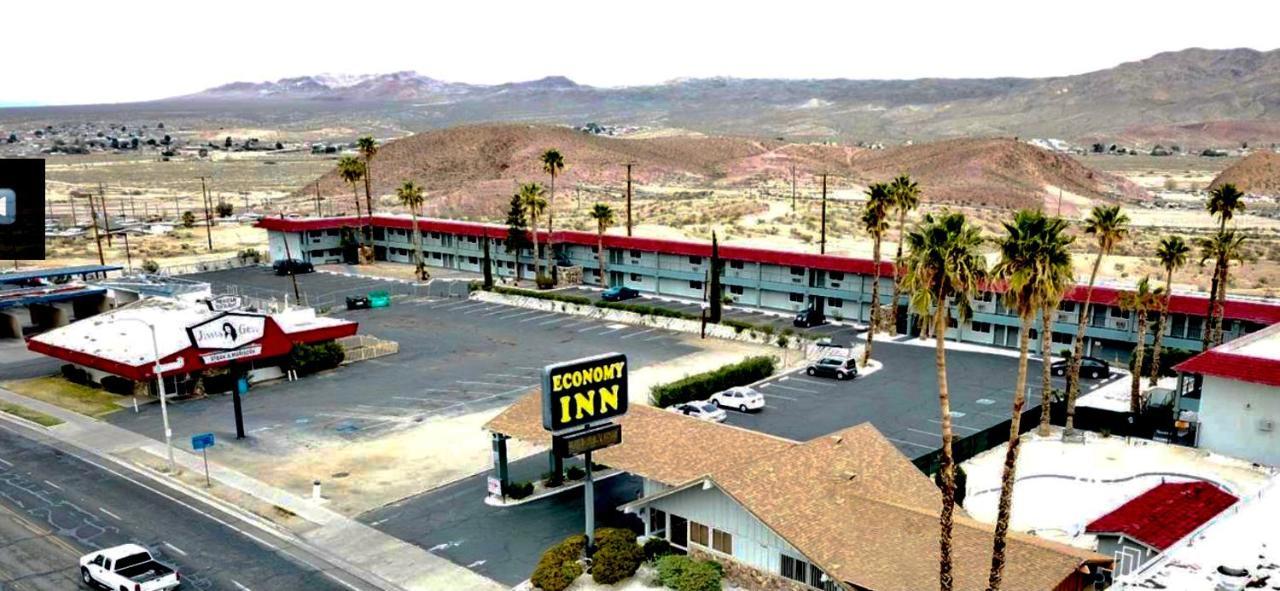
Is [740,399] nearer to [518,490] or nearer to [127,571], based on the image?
[518,490]

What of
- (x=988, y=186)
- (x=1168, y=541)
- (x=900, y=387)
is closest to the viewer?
(x=1168, y=541)

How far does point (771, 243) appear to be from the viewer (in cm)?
10600

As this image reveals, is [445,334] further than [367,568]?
Yes

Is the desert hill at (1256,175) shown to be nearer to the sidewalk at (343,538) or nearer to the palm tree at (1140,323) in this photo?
the palm tree at (1140,323)

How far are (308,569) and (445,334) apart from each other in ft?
130

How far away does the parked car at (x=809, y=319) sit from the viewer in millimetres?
74625

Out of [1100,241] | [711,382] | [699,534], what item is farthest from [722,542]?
[1100,241]

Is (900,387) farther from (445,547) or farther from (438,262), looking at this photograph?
(438,262)

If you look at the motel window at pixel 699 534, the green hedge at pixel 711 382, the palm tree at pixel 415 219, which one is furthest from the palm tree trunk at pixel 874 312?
the palm tree at pixel 415 219

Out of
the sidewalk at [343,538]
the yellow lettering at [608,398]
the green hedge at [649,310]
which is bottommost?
the sidewalk at [343,538]

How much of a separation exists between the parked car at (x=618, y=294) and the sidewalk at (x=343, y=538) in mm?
42252

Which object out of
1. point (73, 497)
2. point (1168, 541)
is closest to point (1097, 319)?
point (1168, 541)

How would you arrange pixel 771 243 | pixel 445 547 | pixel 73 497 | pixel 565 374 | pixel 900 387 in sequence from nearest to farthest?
1. pixel 565 374
2. pixel 445 547
3. pixel 73 497
4. pixel 900 387
5. pixel 771 243

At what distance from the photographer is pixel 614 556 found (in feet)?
108
